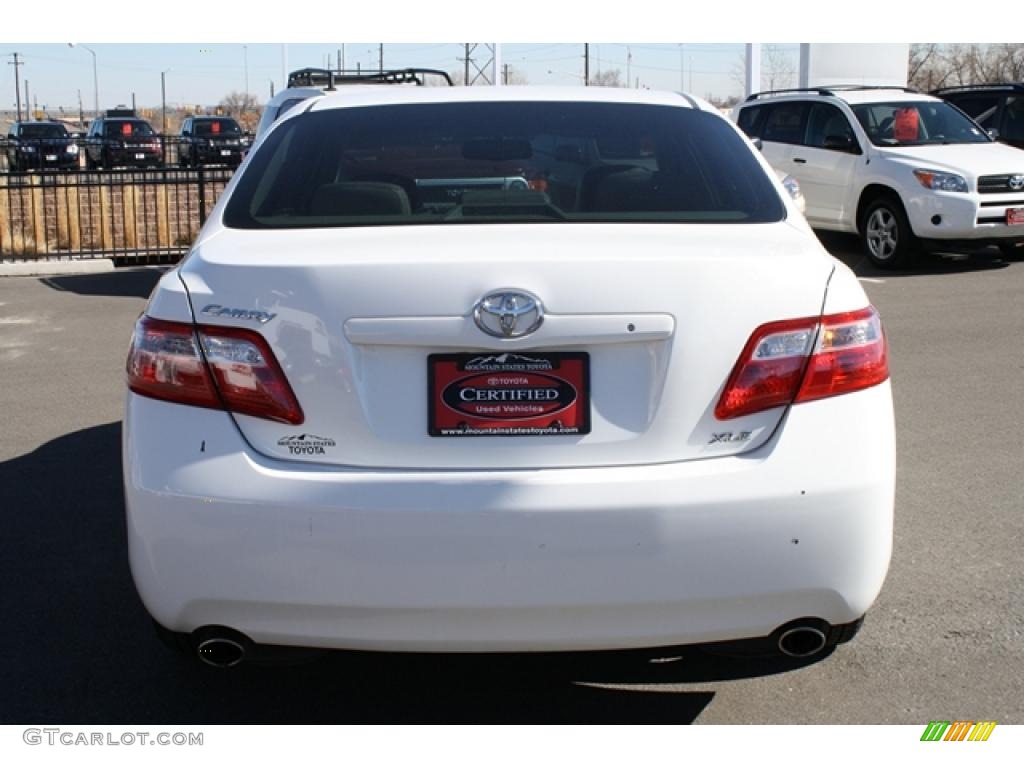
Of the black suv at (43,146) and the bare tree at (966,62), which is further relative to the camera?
the bare tree at (966,62)

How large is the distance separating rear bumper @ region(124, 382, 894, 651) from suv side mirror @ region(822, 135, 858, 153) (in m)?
11.5

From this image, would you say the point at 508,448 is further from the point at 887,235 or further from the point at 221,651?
the point at 887,235

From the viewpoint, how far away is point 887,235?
529 inches

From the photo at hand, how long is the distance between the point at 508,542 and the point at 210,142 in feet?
133

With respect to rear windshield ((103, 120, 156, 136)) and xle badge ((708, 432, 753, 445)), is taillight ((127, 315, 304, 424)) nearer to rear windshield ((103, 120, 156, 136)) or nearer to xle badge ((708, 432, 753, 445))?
xle badge ((708, 432, 753, 445))

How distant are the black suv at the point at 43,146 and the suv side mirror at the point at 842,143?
26.8 meters

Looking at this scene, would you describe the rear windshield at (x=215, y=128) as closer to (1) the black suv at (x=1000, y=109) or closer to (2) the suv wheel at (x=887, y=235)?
(1) the black suv at (x=1000, y=109)

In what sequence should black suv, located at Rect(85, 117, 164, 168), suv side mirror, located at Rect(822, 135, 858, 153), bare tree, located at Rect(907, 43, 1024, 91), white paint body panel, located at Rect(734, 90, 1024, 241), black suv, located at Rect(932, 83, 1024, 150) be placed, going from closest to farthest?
white paint body panel, located at Rect(734, 90, 1024, 241) → suv side mirror, located at Rect(822, 135, 858, 153) → black suv, located at Rect(932, 83, 1024, 150) → black suv, located at Rect(85, 117, 164, 168) → bare tree, located at Rect(907, 43, 1024, 91)

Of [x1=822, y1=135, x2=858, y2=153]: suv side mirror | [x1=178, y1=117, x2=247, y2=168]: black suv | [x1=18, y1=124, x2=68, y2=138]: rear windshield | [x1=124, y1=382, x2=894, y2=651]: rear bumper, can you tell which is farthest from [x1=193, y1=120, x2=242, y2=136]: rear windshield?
[x1=124, y1=382, x2=894, y2=651]: rear bumper

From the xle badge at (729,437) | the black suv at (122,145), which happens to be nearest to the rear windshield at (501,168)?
the xle badge at (729,437)

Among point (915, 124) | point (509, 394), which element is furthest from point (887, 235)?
point (509, 394)

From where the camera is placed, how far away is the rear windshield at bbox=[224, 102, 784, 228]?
3645 millimetres

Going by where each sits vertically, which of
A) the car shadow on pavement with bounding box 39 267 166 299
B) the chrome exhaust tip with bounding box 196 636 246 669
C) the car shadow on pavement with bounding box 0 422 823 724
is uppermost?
the chrome exhaust tip with bounding box 196 636 246 669

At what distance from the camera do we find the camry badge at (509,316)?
2916 millimetres
